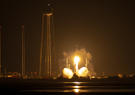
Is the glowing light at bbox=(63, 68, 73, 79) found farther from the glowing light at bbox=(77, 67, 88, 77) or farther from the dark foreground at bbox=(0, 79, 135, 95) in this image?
the dark foreground at bbox=(0, 79, 135, 95)

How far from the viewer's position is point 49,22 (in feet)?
438

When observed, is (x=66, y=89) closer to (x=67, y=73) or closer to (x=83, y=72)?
(x=67, y=73)

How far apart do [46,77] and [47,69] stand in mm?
3793

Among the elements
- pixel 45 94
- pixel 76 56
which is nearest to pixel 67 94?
pixel 45 94

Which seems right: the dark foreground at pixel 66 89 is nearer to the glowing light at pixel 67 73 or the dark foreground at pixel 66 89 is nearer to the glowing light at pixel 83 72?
the glowing light at pixel 67 73

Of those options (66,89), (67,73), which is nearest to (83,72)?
(67,73)

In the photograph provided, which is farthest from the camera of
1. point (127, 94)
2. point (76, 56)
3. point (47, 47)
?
point (76, 56)

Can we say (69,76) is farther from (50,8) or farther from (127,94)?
(127,94)

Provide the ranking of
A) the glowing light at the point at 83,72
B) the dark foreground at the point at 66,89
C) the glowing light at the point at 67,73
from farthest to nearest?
the glowing light at the point at 83,72, the glowing light at the point at 67,73, the dark foreground at the point at 66,89

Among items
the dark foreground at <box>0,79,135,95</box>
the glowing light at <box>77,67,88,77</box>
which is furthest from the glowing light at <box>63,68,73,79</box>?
the dark foreground at <box>0,79,135,95</box>

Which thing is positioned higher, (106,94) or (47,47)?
(47,47)

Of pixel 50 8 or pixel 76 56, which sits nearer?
pixel 50 8

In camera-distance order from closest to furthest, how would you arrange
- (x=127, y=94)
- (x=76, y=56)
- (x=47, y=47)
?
(x=127, y=94), (x=47, y=47), (x=76, y=56)

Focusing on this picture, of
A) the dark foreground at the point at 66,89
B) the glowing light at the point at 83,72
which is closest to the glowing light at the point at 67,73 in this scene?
the glowing light at the point at 83,72
